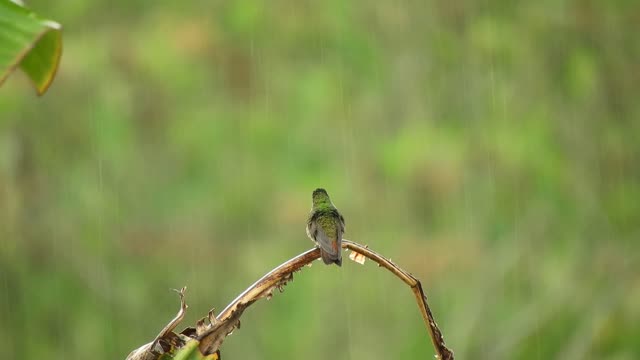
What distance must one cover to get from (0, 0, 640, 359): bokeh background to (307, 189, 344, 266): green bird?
4448 millimetres

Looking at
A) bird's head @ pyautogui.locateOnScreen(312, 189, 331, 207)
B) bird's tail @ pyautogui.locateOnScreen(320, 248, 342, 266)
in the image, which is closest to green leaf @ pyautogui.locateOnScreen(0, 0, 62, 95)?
bird's tail @ pyautogui.locateOnScreen(320, 248, 342, 266)

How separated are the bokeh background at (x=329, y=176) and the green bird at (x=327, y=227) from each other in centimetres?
445

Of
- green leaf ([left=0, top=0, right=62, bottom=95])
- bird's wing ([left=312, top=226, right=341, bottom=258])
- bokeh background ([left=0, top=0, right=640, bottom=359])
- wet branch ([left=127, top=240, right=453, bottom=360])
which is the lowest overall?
bokeh background ([left=0, top=0, right=640, bottom=359])

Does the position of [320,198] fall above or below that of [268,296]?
below

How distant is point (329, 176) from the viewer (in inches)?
303

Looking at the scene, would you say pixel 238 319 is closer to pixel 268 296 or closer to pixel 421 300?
pixel 268 296

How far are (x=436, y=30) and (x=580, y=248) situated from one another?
172 cm

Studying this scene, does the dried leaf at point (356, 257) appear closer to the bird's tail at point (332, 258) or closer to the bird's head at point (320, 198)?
the bird's tail at point (332, 258)

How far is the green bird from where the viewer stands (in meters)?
1.55

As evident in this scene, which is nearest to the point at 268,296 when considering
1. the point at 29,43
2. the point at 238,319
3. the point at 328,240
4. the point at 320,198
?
the point at 238,319

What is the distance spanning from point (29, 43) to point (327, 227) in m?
0.95

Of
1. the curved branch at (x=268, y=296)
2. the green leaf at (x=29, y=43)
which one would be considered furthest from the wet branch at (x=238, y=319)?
the green leaf at (x=29, y=43)

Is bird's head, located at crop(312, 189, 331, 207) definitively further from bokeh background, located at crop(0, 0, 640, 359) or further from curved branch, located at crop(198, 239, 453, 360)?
bokeh background, located at crop(0, 0, 640, 359)

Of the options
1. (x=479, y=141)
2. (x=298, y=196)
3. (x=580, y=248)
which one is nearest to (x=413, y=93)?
(x=479, y=141)
